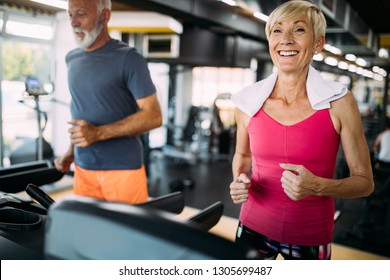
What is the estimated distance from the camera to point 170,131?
8.12m

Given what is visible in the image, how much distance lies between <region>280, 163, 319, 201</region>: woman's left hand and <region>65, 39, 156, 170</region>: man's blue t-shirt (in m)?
0.70

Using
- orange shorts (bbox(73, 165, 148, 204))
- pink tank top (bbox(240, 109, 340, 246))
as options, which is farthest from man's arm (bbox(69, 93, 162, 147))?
pink tank top (bbox(240, 109, 340, 246))

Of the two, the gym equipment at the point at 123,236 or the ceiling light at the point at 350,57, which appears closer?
the gym equipment at the point at 123,236

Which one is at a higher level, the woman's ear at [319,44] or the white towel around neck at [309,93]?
the woman's ear at [319,44]

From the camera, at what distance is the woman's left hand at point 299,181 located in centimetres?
93

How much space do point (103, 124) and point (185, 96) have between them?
22.7 feet

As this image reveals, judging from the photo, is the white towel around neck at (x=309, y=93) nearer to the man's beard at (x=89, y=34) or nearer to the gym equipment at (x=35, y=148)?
the man's beard at (x=89, y=34)

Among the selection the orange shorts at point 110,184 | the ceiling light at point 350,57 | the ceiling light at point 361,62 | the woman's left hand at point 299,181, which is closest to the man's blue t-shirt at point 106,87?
the orange shorts at point 110,184

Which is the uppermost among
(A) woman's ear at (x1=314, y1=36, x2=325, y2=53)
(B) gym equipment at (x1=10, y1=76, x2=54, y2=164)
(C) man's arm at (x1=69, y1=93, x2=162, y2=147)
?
(A) woman's ear at (x1=314, y1=36, x2=325, y2=53)

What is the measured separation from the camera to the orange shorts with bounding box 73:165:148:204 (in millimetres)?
1562

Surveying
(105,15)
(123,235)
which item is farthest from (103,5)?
(123,235)

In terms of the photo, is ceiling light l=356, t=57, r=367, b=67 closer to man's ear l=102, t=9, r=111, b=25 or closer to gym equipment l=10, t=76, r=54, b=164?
gym equipment l=10, t=76, r=54, b=164

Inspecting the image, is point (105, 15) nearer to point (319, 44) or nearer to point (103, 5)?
point (103, 5)
